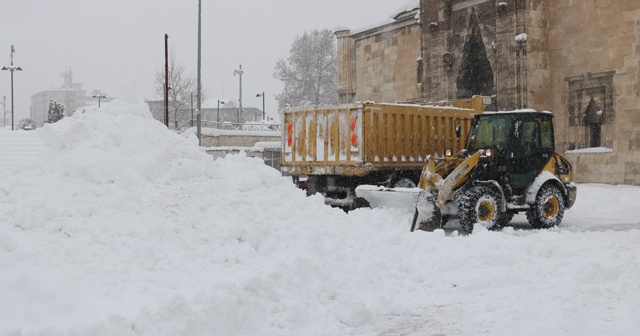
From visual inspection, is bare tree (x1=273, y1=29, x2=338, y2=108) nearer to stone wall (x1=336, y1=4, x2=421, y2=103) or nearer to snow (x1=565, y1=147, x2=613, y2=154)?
stone wall (x1=336, y1=4, x2=421, y2=103)

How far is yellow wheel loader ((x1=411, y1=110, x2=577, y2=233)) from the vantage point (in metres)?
13.1

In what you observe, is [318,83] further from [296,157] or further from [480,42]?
[296,157]

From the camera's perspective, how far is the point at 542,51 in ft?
78.0

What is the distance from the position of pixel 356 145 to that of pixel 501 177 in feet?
10.5

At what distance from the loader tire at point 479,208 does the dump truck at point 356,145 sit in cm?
235

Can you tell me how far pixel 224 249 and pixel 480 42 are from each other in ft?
65.5

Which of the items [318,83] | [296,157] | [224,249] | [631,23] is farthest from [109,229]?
[318,83]

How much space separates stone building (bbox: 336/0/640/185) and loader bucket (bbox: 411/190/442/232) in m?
11.8

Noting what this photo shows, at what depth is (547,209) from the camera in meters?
14.1

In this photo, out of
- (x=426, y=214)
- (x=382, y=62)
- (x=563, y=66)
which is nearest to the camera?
(x=426, y=214)

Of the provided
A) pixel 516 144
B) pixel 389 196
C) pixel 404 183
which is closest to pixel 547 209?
pixel 516 144

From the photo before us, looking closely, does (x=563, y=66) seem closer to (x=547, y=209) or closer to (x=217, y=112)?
(x=547, y=209)

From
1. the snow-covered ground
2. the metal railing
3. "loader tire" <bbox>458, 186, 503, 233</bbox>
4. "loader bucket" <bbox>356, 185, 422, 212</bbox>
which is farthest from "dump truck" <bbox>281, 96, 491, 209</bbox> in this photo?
the metal railing

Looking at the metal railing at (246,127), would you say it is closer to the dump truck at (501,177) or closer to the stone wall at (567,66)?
the stone wall at (567,66)
